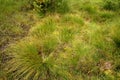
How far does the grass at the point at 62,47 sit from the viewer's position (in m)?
4.32

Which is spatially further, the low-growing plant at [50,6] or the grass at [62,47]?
the low-growing plant at [50,6]

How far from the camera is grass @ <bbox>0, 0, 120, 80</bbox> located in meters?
4.32

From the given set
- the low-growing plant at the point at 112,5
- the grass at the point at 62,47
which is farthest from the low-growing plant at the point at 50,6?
the low-growing plant at the point at 112,5

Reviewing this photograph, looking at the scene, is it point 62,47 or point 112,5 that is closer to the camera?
point 62,47

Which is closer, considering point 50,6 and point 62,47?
point 62,47

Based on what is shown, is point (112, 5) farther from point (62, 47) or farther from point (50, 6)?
point (62, 47)

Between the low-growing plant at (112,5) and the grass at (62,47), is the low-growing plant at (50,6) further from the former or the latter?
the low-growing plant at (112,5)

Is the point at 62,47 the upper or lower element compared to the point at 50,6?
lower

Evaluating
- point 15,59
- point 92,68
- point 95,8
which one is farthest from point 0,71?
point 95,8

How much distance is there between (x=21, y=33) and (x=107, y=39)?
1825 mm

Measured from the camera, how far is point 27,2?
638cm

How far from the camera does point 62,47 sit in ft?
15.9

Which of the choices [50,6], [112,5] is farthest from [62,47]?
[112,5]

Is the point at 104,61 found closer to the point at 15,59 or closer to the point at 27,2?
the point at 15,59
